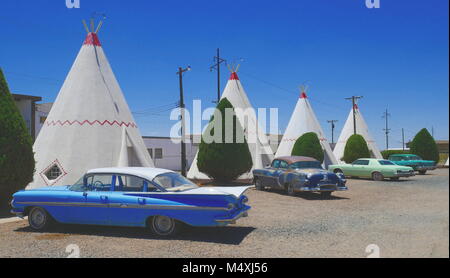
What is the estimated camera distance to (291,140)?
22.5 m

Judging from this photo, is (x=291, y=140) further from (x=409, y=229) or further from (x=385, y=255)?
(x=385, y=255)

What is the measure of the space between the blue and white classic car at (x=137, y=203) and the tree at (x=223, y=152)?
26.8 ft

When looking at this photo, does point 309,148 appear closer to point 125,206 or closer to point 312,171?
point 312,171

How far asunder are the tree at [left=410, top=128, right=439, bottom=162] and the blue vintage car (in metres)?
16.1

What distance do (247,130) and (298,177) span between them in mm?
8821

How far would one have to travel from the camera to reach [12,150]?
839 centimetres

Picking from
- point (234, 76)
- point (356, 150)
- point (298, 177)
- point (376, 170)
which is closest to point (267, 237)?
point (298, 177)

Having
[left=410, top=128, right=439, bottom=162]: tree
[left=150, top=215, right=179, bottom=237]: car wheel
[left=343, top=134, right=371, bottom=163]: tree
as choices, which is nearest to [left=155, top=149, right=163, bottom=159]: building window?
[left=343, top=134, right=371, bottom=163]: tree

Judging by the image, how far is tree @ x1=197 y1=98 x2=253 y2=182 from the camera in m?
14.8

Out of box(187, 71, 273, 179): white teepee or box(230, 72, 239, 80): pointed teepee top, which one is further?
box(230, 72, 239, 80): pointed teepee top

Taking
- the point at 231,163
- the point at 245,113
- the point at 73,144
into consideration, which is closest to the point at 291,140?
the point at 245,113

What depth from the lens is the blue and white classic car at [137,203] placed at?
18.6 ft

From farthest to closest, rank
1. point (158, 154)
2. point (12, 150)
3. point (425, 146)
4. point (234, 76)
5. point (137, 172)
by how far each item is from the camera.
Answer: point (158, 154), point (425, 146), point (234, 76), point (12, 150), point (137, 172)

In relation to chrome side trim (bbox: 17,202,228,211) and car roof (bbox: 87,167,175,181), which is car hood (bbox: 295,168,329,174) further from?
chrome side trim (bbox: 17,202,228,211)
